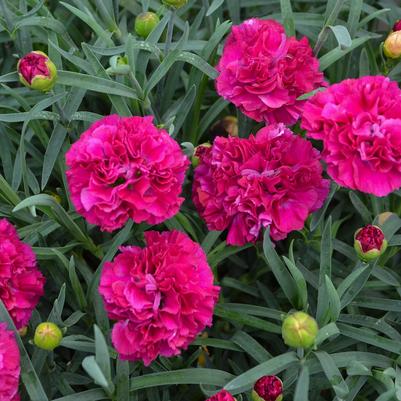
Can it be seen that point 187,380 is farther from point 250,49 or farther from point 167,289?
point 250,49

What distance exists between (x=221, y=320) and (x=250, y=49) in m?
0.50

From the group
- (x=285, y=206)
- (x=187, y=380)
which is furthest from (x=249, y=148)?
(x=187, y=380)

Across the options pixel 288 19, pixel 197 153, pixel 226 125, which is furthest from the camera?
pixel 226 125

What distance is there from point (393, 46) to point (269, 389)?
0.58 meters

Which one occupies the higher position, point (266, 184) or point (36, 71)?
point (36, 71)

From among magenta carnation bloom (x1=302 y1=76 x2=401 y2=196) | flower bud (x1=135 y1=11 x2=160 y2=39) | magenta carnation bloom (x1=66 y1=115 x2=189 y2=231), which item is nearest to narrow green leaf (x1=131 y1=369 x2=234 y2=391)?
magenta carnation bloom (x1=66 y1=115 x2=189 y2=231)

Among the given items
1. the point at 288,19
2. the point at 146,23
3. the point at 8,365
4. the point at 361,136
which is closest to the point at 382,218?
the point at 361,136

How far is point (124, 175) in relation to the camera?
857mm

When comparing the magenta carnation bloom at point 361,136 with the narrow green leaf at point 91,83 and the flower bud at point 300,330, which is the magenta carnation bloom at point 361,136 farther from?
the narrow green leaf at point 91,83

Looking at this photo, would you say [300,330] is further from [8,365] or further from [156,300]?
[8,365]

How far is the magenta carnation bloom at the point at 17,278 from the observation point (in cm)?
92

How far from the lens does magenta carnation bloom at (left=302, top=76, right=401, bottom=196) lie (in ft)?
2.78

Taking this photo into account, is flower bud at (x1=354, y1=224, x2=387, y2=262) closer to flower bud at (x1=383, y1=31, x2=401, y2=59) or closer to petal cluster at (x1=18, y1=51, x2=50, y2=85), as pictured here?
flower bud at (x1=383, y1=31, x2=401, y2=59)

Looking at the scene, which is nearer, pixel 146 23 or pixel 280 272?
pixel 280 272
